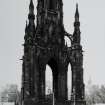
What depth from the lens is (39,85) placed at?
48875 mm

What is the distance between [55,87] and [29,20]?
10278 mm

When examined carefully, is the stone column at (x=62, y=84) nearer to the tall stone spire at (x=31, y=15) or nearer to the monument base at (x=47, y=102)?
the monument base at (x=47, y=102)

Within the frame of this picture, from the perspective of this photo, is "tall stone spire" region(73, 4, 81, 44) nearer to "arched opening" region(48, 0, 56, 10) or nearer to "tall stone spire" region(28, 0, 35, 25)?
"arched opening" region(48, 0, 56, 10)

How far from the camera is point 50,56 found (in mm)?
50812

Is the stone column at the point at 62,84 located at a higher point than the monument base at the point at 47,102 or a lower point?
higher

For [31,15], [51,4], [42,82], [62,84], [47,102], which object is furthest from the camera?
[51,4]

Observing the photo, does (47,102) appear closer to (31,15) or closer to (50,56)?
(50,56)

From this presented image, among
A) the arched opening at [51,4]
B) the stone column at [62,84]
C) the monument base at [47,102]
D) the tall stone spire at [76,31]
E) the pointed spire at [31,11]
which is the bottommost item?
the monument base at [47,102]

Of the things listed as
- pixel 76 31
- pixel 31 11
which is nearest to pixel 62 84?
pixel 76 31

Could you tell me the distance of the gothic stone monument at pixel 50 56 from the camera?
1907 inches

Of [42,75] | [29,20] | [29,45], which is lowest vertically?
[42,75]

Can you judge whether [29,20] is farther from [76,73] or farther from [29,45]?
[76,73]

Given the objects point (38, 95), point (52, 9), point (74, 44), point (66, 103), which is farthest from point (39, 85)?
point (52, 9)

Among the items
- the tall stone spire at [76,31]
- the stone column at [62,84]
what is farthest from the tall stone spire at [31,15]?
the stone column at [62,84]
